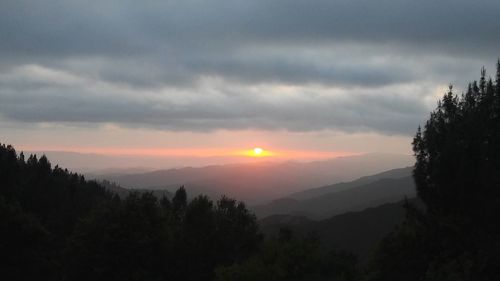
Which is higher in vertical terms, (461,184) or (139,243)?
(461,184)

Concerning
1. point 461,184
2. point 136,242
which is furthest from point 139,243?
point 461,184

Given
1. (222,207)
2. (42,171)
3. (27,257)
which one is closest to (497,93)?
(222,207)

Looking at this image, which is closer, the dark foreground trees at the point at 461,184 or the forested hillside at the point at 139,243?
the dark foreground trees at the point at 461,184

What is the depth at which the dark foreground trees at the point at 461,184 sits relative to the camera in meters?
20.4

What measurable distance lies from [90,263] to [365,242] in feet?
207

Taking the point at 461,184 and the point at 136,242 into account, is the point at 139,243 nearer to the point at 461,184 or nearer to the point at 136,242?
the point at 136,242

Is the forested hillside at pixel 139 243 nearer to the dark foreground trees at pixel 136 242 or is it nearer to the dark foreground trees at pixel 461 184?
the dark foreground trees at pixel 136 242

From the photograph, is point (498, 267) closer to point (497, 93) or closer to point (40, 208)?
point (497, 93)

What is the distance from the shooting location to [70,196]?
75.6 meters

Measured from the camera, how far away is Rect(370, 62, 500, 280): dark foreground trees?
20391mm

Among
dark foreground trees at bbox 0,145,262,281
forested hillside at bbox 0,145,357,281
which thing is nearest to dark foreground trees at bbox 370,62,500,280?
forested hillside at bbox 0,145,357,281

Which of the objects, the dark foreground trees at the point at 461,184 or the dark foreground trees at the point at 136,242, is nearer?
the dark foreground trees at the point at 461,184

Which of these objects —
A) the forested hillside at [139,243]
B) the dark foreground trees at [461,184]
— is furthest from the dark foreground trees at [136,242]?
the dark foreground trees at [461,184]

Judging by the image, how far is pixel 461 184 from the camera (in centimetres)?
2128
